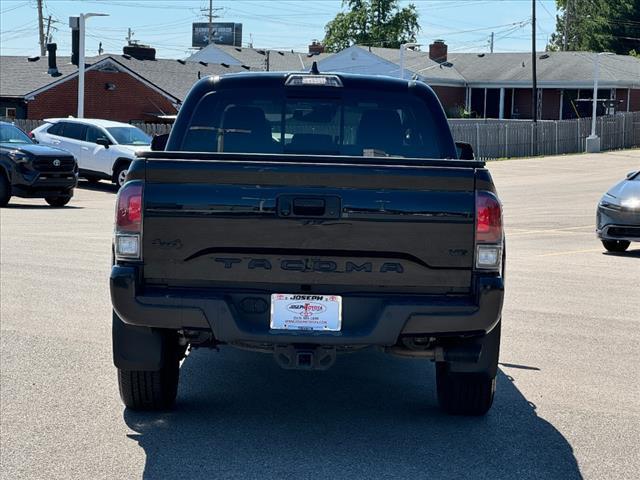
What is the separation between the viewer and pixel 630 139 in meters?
60.2

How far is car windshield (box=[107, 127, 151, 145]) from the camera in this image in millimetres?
31688

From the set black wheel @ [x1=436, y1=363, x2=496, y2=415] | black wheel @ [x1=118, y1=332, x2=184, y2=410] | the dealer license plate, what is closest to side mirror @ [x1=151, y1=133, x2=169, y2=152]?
black wheel @ [x1=118, y1=332, x2=184, y2=410]

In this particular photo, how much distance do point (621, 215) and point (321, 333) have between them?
38.7 feet

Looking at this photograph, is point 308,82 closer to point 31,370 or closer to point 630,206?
point 31,370

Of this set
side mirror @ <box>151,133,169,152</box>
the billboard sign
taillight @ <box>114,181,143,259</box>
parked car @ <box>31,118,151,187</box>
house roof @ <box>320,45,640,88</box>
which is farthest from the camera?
the billboard sign

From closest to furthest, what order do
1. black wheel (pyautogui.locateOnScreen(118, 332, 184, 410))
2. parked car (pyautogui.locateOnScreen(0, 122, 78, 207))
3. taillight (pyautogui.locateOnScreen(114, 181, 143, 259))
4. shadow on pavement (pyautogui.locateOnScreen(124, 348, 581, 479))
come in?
shadow on pavement (pyautogui.locateOnScreen(124, 348, 581, 479)), taillight (pyautogui.locateOnScreen(114, 181, 143, 259)), black wheel (pyautogui.locateOnScreen(118, 332, 184, 410)), parked car (pyautogui.locateOnScreen(0, 122, 78, 207))

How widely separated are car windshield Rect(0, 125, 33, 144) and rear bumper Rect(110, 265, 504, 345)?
2041 centimetres

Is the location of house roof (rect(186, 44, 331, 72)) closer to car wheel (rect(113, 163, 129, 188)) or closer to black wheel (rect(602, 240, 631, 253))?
car wheel (rect(113, 163, 129, 188))

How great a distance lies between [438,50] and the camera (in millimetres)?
A: 76438

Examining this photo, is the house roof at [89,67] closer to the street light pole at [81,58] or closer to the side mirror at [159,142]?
the street light pole at [81,58]

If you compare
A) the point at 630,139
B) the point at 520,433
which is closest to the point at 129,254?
the point at 520,433

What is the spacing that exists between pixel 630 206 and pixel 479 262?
11510 mm

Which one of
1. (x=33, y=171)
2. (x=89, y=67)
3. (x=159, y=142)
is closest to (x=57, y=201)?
(x=33, y=171)

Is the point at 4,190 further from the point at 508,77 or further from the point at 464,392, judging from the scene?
the point at 508,77
